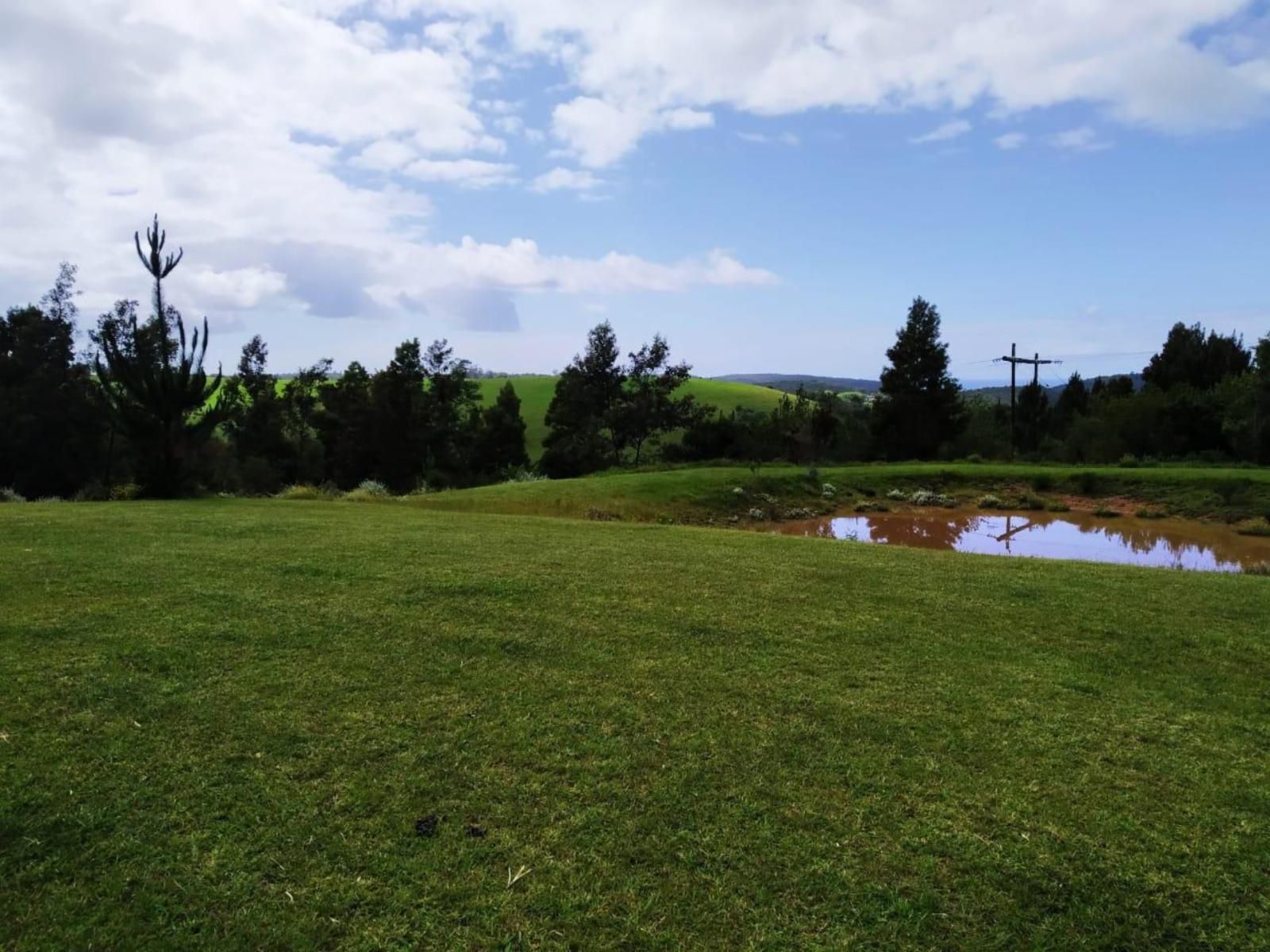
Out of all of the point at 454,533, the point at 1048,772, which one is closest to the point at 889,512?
the point at 454,533

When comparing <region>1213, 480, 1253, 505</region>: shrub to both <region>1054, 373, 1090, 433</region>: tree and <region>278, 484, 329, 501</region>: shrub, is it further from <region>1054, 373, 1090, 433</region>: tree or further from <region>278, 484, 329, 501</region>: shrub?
<region>1054, 373, 1090, 433</region>: tree

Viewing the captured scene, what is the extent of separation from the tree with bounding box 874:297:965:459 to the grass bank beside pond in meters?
15.0

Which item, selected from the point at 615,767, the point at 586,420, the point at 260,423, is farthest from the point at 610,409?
the point at 615,767

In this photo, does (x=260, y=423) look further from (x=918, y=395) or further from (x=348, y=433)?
(x=918, y=395)

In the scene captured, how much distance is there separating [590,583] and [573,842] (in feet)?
12.6

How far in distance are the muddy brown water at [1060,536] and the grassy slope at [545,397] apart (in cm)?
4028

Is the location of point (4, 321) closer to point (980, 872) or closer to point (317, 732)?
point (317, 732)

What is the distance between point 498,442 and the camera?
2044 inches

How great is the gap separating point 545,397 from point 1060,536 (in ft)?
204

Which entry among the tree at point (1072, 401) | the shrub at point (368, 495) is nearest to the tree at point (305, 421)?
the shrub at point (368, 495)

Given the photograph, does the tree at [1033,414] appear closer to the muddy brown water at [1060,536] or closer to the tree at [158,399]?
the muddy brown water at [1060,536]

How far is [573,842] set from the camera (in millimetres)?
3162

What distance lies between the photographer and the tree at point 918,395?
137ft

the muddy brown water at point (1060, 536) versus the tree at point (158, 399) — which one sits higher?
the tree at point (158, 399)
